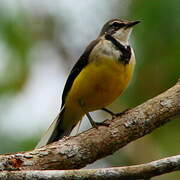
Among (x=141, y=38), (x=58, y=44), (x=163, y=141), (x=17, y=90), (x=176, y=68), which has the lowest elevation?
(x=163, y=141)

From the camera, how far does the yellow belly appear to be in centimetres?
620

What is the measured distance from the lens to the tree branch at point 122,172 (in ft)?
13.6

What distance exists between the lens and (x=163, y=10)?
6984 mm

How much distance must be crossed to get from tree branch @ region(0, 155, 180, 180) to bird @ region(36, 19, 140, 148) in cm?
160

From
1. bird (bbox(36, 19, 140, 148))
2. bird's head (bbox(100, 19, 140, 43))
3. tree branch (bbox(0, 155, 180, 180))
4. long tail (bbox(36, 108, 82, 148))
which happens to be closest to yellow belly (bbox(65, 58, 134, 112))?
bird (bbox(36, 19, 140, 148))

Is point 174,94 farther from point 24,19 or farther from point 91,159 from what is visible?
point 24,19

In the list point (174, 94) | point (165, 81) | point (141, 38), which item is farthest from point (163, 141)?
point (174, 94)

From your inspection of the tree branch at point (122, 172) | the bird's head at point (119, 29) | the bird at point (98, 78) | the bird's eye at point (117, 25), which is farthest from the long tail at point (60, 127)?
the tree branch at point (122, 172)

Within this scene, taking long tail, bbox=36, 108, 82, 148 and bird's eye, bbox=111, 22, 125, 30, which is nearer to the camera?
long tail, bbox=36, 108, 82, 148

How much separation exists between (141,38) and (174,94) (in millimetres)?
2058

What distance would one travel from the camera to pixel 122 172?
4172 mm

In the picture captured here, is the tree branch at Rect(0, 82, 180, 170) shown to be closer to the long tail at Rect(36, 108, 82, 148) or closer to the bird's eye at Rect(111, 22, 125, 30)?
the long tail at Rect(36, 108, 82, 148)

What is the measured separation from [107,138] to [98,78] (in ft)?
3.33

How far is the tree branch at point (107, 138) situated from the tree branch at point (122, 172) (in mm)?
831
